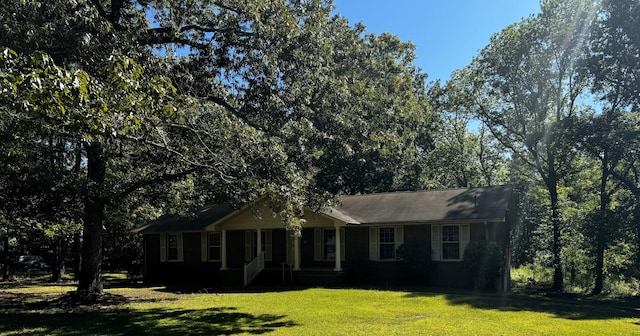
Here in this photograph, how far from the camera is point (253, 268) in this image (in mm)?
24234

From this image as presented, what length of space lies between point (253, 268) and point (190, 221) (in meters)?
5.26

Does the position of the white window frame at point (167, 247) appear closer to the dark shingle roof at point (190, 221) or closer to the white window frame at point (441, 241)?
the dark shingle roof at point (190, 221)

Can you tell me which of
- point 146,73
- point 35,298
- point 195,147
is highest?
→ point 146,73

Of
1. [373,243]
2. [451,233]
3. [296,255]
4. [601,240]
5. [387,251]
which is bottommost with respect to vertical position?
[296,255]

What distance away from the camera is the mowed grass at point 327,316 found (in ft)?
39.1

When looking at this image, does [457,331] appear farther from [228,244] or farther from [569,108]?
[569,108]

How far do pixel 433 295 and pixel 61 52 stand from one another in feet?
44.5

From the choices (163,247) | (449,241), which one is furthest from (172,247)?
(449,241)

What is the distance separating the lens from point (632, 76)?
25.0 meters

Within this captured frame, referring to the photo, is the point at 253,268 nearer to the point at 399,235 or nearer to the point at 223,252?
the point at 223,252

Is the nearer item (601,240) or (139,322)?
(139,322)

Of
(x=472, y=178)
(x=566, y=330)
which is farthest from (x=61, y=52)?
(x=472, y=178)

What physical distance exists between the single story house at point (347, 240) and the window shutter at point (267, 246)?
50 millimetres

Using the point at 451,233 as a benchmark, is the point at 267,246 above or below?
below
